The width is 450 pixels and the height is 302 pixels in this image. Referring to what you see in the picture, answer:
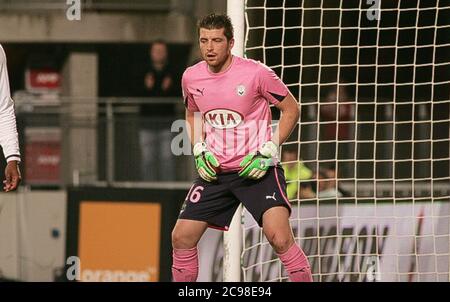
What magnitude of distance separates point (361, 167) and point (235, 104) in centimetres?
443

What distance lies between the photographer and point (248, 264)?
10.6 m

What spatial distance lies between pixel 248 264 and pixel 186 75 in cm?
258

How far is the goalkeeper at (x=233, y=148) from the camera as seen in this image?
8.13m

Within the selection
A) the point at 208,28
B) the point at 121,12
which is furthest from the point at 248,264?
the point at 121,12

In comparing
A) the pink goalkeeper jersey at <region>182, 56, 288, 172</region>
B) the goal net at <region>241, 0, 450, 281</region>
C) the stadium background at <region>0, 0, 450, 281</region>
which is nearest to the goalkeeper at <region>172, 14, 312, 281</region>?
the pink goalkeeper jersey at <region>182, 56, 288, 172</region>

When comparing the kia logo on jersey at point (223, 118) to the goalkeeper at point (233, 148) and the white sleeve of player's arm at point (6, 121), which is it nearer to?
the goalkeeper at point (233, 148)

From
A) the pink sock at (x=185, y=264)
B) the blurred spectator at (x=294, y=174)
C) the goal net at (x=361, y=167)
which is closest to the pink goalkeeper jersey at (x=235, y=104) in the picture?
the pink sock at (x=185, y=264)

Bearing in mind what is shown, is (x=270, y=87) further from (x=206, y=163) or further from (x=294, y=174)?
(x=294, y=174)

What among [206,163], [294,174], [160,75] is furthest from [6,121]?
[160,75]

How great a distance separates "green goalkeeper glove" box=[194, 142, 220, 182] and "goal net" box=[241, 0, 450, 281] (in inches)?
74.0

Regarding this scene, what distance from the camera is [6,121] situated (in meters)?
8.53

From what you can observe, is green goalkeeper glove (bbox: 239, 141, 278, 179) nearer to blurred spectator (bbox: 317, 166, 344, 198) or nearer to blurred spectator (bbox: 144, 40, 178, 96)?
blurred spectator (bbox: 317, 166, 344, 198)

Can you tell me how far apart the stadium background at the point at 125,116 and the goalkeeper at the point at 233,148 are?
61.9 inches

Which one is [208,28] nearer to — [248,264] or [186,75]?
[186,75]
